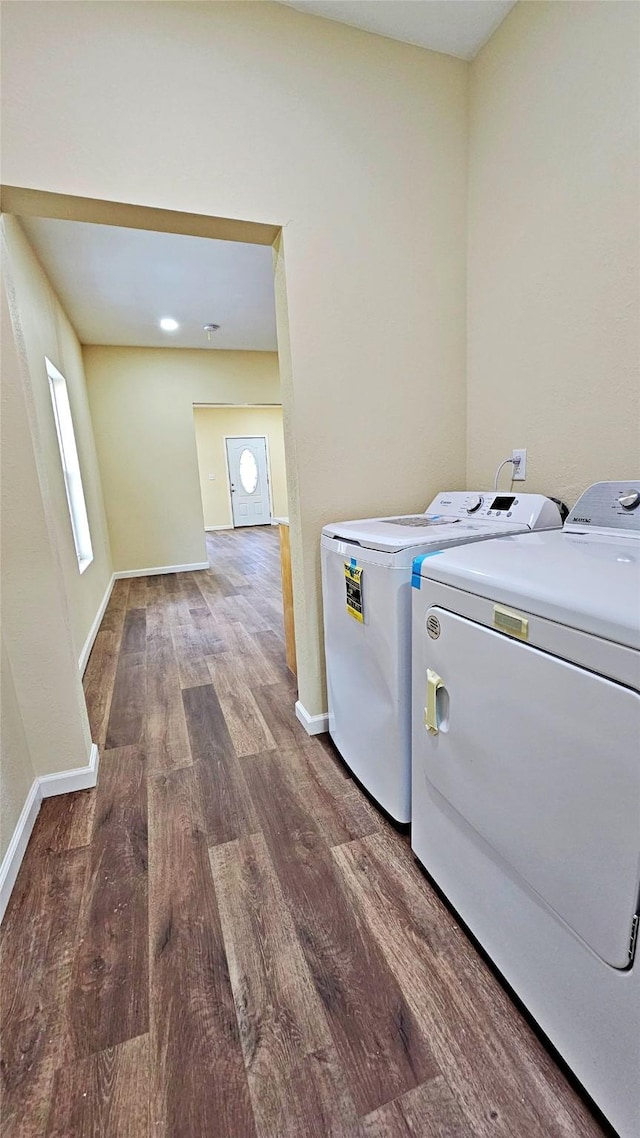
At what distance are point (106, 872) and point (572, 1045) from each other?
1233 millimetres

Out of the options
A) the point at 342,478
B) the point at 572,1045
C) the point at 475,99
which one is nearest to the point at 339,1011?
the point at 572,1045

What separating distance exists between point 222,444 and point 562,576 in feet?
29.5

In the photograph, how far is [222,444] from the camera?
9.09 m

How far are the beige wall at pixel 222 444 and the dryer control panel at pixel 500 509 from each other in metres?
7.64

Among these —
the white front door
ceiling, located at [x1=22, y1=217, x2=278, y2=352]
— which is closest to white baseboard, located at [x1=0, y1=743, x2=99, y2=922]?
Answer: ceiling, located at [x1=22, y1=217, x2=278, y2=352]

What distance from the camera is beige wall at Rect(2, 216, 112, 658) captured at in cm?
194

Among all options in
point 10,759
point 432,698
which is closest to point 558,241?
point 432,698

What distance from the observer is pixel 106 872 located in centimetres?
136

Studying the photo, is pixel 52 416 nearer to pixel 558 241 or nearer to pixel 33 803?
pixel 33 803

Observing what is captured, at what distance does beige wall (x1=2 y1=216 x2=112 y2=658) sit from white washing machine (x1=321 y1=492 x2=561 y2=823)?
3.53ft

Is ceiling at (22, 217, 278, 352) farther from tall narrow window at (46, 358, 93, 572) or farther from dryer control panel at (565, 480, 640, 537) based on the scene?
dryer control panel at (565, 480, 640, 537)

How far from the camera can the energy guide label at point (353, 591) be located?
1.42 metres

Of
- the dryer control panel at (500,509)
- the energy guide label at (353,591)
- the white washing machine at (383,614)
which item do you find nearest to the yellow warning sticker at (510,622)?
the white washing machine at (383,614)

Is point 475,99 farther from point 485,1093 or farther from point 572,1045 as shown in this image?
point 485,1093
